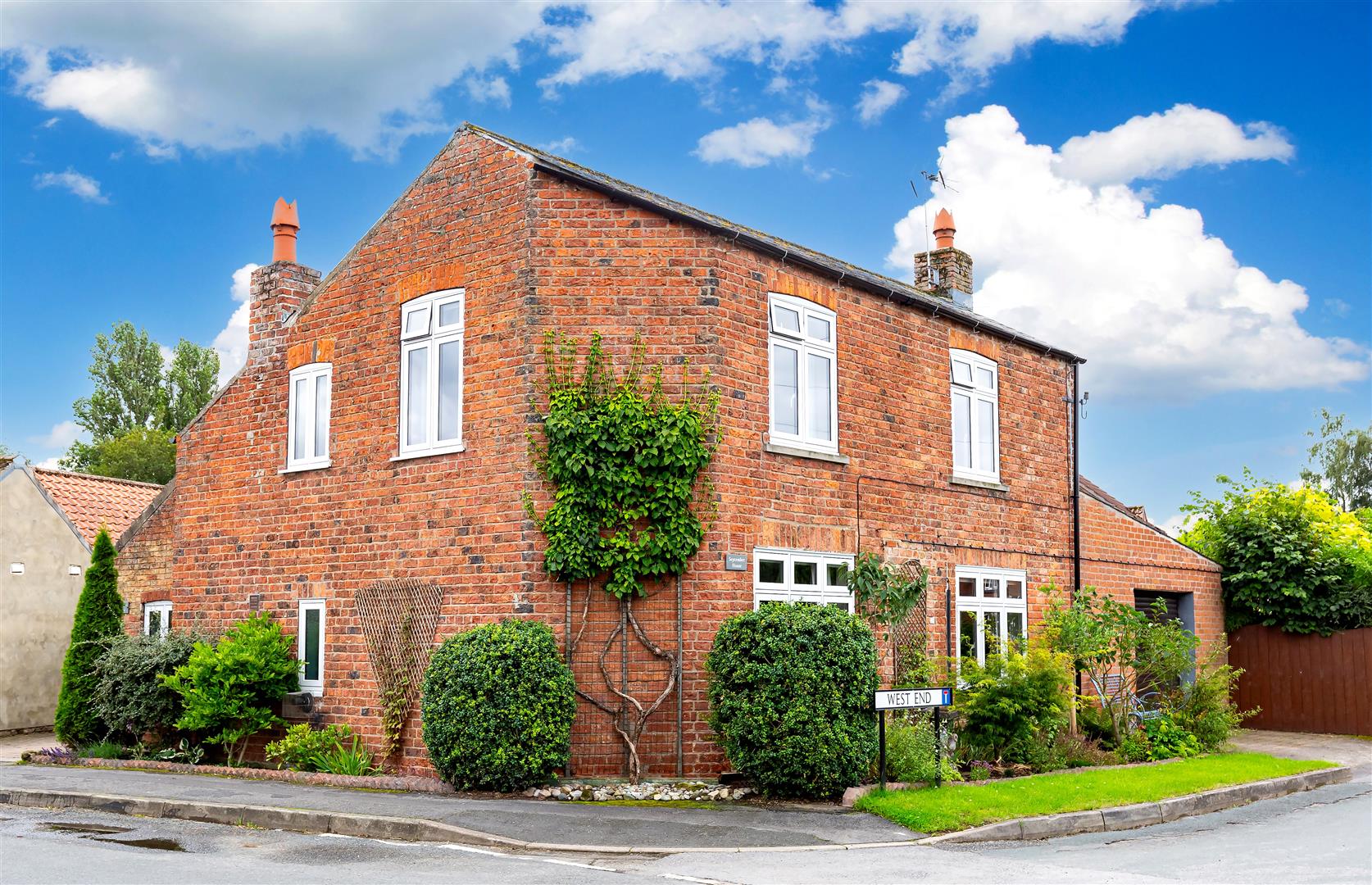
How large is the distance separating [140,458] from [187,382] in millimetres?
6080

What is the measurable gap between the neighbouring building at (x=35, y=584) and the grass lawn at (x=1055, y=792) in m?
17.5

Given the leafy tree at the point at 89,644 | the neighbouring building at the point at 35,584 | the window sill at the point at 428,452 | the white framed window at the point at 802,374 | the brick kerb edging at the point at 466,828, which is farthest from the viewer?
the neighbouring building at the point at 35,584

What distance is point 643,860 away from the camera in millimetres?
9273

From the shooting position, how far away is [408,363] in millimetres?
14578

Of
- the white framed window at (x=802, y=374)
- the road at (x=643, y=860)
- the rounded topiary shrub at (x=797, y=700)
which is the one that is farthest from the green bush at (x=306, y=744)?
the white framed window at (x=802, y=374)

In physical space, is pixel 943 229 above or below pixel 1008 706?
above

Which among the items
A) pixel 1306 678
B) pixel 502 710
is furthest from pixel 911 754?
pixel 1306 678

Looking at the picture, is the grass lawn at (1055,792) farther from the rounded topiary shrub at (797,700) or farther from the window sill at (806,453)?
the window sill at (806,453)

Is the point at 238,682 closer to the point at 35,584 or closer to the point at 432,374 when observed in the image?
the point at 432,374

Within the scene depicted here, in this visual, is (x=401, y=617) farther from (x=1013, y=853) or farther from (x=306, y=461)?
(x=1013, y=853)

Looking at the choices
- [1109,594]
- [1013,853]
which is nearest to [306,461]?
[1013,853]

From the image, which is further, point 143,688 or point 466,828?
point 143,688

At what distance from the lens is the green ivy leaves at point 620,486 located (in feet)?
41.2

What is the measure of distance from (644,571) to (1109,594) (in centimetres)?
1026
